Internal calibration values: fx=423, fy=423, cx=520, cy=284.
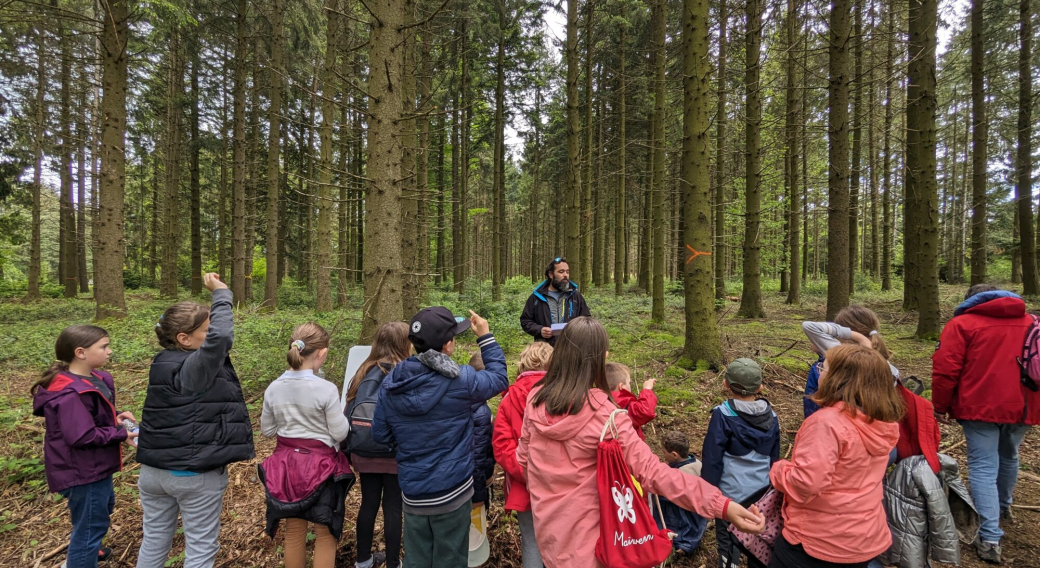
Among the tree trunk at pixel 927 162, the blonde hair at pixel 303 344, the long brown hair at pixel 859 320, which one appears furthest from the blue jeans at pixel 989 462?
the tree trunk at pixel 927 162

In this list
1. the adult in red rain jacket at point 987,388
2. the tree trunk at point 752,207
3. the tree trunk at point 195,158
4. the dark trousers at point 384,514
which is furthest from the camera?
the tree trunk at point 195,158

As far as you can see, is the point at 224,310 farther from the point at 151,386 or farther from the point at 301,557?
the point at 301,557

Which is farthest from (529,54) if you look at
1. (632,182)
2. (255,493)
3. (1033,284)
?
(1033,284)

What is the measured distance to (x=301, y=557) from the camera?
110 inches

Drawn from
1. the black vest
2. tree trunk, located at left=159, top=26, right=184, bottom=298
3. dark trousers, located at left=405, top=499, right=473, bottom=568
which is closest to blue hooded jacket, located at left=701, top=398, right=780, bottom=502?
dark trousers, located at left=405, top=499, right=473, bottom=568

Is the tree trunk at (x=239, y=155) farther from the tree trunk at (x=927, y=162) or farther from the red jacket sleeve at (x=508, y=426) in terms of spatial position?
the tree trunk at (x=927, y=162)

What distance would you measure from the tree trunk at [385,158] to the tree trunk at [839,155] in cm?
681

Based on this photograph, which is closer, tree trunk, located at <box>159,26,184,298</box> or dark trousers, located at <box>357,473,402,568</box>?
dark trousers, located at <box>357,473,402,568</box>

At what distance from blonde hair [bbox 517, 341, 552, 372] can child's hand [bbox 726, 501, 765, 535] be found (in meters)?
1.29

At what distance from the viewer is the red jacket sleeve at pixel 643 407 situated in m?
2.76

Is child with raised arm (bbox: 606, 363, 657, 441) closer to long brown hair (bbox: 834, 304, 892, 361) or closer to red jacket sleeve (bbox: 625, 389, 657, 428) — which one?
red jacket sleeve (bbox: 625, 389, 657, 428)

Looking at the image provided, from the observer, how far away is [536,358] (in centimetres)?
286

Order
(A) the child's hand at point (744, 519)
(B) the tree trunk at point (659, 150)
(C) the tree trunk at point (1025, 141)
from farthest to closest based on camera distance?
(C) the tree trunk at point (1025, 141)
(B) the tree trunk at point (659, 150)
(A) the child's hand at point (744, 519)

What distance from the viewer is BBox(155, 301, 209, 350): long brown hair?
99.0 inches
